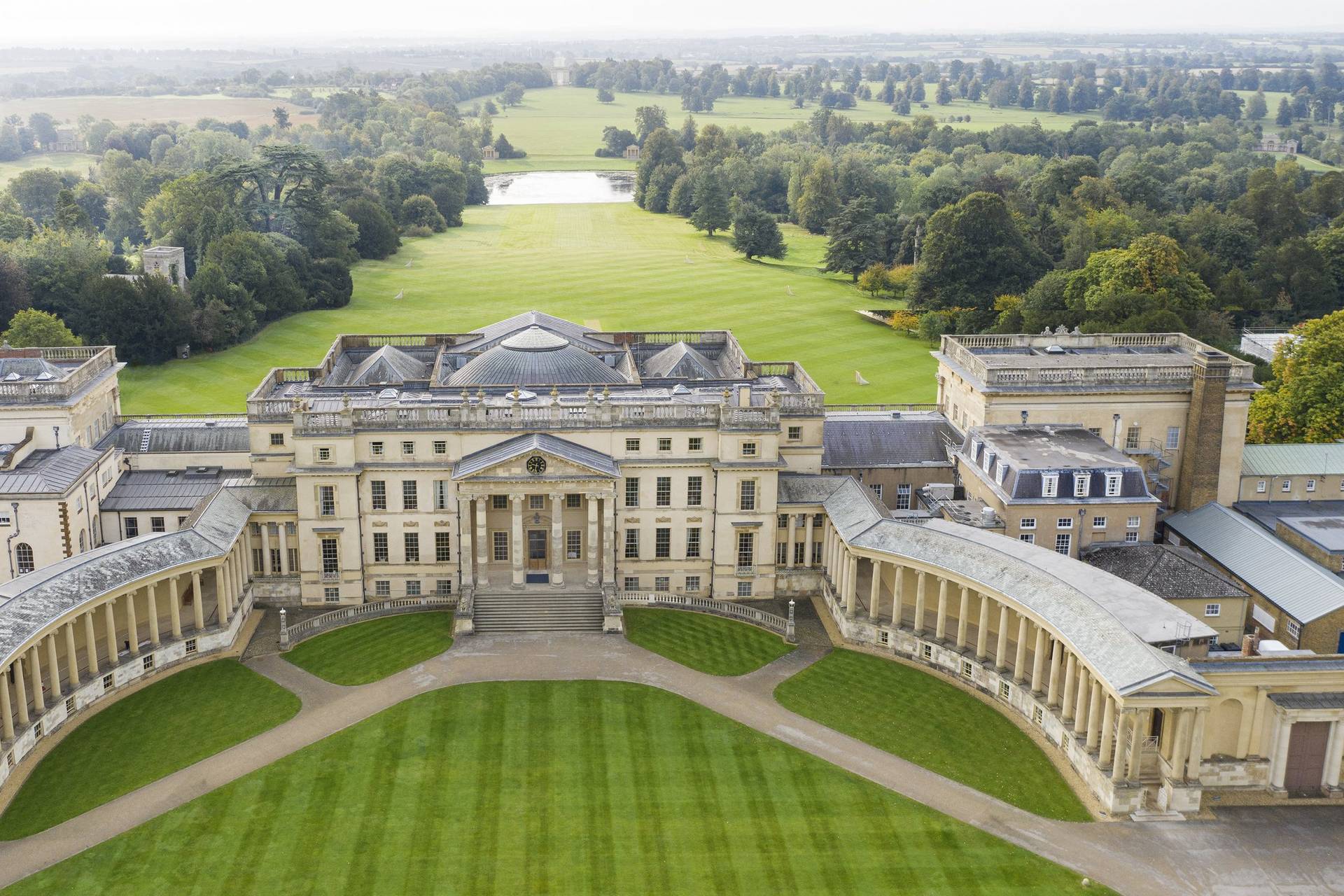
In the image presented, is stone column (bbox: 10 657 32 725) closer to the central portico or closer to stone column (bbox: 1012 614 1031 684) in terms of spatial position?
the central portico

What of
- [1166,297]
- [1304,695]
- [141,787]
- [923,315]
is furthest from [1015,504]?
[923,315]

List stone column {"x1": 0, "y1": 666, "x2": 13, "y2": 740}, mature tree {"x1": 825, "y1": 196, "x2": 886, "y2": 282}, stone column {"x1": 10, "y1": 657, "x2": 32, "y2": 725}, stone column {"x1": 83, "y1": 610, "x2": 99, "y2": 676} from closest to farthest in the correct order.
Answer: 1. stone column {"x1": 0, "y1": 666, "x2": 13, "y2": 740}
2. stone column {"x1": 10, "y1": 657, "x2": 32, "y2": 725}
3. stone column {"x1": 83, "y1": 610, "x2": 99, "y2": 676}
4. mature tree {"x1": 825, "y1": 196, "x2": 886, "y2": 282}

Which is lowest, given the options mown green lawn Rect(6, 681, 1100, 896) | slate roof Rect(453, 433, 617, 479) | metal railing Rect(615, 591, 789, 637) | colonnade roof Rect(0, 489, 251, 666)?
mown green lawn Rect(6, 681, 1100, 896)

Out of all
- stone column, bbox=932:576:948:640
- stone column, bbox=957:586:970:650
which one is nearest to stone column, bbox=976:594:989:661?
stone column, bbox=957:586:970:650

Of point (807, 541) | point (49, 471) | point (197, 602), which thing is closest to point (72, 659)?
point (197, 602)

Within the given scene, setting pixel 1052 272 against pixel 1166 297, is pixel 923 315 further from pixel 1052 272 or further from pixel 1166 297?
pixel 1166 297

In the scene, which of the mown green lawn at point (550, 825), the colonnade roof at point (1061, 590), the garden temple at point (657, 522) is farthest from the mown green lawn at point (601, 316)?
the mown green lawn at point (550, 825)

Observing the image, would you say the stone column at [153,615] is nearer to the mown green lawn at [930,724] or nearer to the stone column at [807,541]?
the mown green lawn at [930,724]
